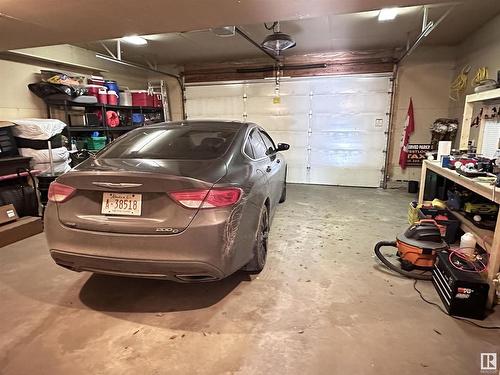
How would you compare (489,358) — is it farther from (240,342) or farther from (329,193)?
(329,193)

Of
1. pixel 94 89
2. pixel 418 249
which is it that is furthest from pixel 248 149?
pixel 94 89

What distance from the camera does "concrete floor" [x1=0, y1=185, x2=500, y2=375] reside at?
5.26ft

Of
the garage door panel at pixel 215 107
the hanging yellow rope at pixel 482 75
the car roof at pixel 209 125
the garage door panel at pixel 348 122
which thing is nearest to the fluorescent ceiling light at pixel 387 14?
the hanging yellow rope at pixel 482 75

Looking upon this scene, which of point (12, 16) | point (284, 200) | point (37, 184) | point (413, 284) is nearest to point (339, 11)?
point (413, 284)

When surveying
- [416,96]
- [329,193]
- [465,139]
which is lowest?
[329,193]

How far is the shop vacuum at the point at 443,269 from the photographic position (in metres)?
1.96

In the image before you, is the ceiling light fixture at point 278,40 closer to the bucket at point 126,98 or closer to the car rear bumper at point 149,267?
the car rear bumper at point 149,267

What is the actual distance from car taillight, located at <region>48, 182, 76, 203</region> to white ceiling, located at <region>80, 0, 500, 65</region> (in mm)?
3889

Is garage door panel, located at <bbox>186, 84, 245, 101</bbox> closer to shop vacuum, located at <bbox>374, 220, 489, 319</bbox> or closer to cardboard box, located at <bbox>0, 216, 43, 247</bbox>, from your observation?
cardboard box, located at <bbox>0, 216, 43, 247</bbox>

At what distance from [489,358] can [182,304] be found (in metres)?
1.90

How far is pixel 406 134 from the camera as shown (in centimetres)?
631

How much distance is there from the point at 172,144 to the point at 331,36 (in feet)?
14.3

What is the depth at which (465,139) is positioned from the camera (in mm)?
3799

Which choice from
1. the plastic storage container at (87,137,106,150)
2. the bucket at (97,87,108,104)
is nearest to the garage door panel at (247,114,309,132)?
the bucket at (97,87,108,104)
